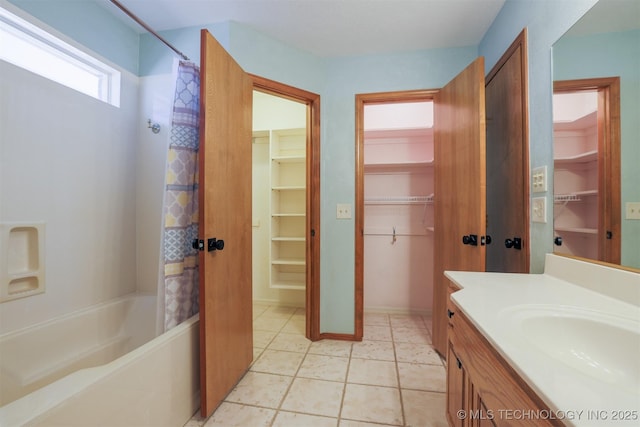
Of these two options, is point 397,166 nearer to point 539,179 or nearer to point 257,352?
point 539,179

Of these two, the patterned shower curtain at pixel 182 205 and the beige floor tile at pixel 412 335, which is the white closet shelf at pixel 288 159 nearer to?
the patterned shower curtain at pixel 182 205

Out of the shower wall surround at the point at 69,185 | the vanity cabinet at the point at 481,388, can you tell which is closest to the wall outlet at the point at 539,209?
Answer: the vanity cabinet at the point at 481,388

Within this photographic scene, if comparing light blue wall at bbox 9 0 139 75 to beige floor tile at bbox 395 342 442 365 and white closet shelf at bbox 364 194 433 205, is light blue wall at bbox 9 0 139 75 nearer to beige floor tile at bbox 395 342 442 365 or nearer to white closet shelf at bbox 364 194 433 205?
white closet shelf at bbox 364 194 433 205

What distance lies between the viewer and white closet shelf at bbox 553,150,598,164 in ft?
2.97

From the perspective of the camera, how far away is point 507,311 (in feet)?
2.48

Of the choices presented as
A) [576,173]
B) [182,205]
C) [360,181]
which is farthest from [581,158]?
[182,205]

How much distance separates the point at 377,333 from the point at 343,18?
8.40ft

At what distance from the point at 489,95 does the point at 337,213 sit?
1.42 metres

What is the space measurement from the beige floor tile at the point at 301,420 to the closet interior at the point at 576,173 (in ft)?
4.64

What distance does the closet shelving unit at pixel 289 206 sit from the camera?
2777 millimetres

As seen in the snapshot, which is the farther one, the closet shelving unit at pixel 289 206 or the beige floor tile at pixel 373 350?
the closet shelving unit at pixel 289 206

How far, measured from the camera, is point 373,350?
6.51 feet

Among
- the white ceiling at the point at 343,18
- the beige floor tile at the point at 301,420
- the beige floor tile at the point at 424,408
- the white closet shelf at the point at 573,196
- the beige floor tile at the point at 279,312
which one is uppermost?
the white ceiling at the point at 343,18

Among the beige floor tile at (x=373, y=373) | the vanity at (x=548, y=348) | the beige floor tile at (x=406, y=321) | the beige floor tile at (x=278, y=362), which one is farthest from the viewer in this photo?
the beige floor tile at (x=406, y=321)
